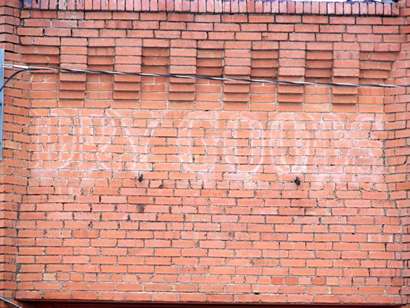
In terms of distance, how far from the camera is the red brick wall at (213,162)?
7957 millimetres

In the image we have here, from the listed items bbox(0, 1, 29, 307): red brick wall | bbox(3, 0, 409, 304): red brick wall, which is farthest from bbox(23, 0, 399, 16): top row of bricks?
bbox(0, 1, 29, 307): red brick wall

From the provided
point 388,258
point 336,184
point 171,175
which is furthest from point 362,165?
point 171,175

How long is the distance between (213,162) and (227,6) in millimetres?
1259

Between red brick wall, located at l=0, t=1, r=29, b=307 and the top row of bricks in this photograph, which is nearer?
red brick wall, located at l=0, t=1, r=29, b=307

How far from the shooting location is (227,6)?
8219 mm

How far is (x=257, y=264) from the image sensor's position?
26.2 feet

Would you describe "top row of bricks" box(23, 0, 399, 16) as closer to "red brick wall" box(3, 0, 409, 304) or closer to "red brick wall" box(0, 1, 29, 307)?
"red brick wall" box(3, 0, 409, 304)

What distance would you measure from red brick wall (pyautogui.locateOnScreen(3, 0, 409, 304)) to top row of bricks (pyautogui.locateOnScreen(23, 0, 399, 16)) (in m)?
0.05

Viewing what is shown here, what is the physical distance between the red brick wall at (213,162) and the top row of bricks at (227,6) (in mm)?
51

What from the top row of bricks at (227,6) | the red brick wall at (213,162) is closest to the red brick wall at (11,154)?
the red brick wall at (213,162)

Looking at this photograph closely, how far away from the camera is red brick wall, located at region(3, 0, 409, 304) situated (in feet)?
26.1

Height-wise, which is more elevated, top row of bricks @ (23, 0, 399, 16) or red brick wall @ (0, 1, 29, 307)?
top row of bricks @ (23, 0, 399, 16)

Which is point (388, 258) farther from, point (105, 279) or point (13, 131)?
point (13, 131)

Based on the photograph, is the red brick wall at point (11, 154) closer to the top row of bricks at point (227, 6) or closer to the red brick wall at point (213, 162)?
the red brick wall at point (213, 162)
